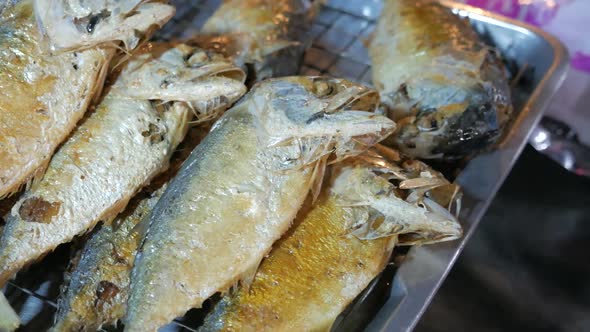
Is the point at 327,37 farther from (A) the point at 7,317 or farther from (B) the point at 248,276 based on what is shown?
(A) the point at 7,317

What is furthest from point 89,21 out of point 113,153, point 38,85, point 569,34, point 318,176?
point 569,34

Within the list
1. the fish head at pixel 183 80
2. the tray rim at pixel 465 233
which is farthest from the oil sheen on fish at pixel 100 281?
the tray rim at pixel 465 233

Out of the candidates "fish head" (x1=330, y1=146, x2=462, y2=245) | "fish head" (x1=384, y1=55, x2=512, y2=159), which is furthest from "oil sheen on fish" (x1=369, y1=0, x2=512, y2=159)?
"fish head" (x1=330, y1=146, x2=462, y2=245)

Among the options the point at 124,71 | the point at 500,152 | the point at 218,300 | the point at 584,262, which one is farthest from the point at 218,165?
the point at 584,262

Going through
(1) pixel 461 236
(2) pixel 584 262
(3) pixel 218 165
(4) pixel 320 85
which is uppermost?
(4) pixel 320 85

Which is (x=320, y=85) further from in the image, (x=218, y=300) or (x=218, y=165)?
(x=218, y=300)

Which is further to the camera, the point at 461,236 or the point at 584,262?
the point at 584,262
